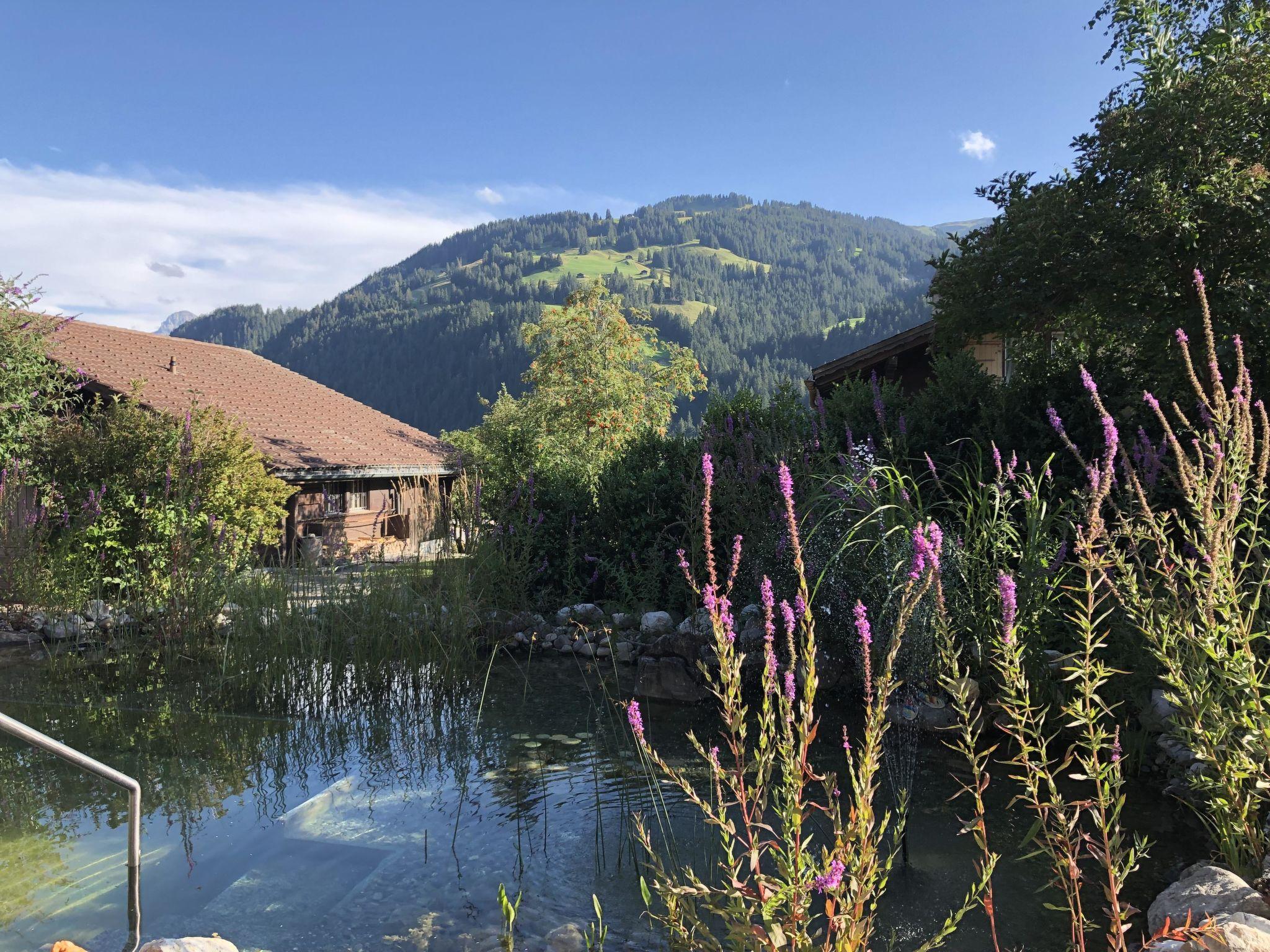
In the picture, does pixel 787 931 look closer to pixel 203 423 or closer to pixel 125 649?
pixel 125 649

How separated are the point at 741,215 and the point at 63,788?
19780 cm

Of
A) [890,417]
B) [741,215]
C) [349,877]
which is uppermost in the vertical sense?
[741,215]

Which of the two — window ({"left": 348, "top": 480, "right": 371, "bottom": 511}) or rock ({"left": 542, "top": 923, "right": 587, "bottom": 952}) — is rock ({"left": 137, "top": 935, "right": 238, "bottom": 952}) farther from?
window ({"left": 348, "top": 480, "right": 371, "bottom": 511})

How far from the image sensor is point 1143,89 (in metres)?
11.4

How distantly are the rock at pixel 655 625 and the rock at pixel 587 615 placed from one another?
925 mm

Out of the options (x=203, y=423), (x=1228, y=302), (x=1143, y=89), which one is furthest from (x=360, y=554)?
(x=1143, y=89)

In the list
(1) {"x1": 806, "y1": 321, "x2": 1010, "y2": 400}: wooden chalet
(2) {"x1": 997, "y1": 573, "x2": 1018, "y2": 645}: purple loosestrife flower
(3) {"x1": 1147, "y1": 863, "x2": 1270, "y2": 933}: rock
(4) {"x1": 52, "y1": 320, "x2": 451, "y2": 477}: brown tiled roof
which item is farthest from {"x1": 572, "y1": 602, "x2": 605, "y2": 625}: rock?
→ (4) {"x1": 52, "y1": 320, "x2": 451, "y2": 477}: brown tiled roof

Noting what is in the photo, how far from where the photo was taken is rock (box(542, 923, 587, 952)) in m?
3.03

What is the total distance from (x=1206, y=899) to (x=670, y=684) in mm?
4150

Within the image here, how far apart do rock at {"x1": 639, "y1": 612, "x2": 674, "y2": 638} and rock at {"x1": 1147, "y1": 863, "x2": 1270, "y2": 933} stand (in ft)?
16.6

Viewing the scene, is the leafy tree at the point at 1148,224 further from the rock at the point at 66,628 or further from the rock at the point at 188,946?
the rock at the point at 66,628

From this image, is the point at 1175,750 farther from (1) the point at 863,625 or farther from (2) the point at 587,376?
(2) the point at 587,376

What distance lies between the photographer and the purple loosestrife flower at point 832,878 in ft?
5.46

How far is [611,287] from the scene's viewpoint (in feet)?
393
